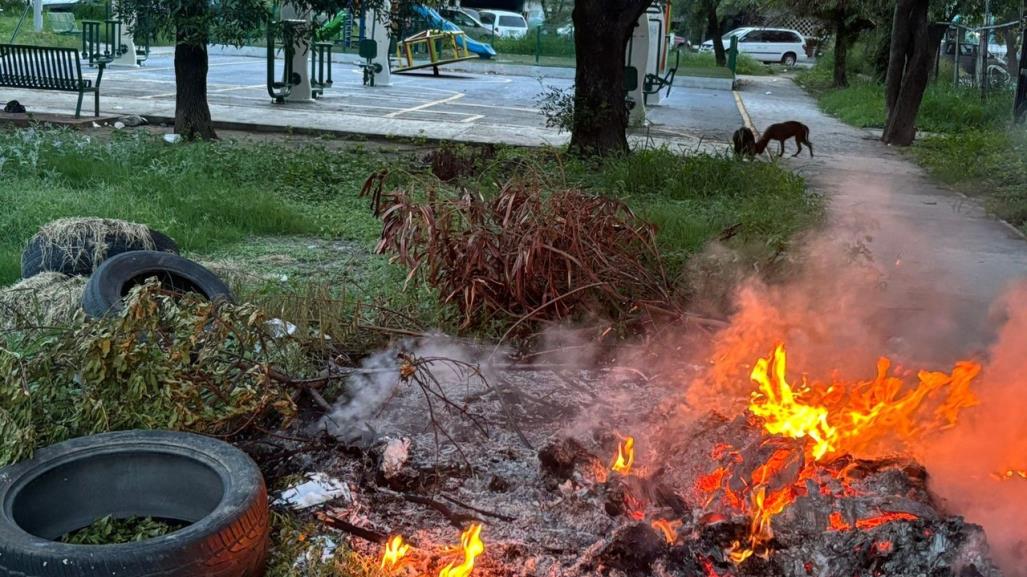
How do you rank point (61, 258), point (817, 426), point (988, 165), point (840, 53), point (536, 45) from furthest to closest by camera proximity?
point (536, 45)
point (840, 53)
point (988, 165)
point (61, 258)
point (817, 426)

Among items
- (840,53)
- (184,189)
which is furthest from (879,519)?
(840,53)

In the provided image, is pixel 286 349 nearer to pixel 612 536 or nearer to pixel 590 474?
pixel 590 474

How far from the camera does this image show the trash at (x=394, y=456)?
4.17 metres

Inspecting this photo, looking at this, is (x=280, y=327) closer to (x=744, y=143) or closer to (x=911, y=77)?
(x=744, y=143)

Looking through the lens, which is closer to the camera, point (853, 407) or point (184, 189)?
point (853, 407)

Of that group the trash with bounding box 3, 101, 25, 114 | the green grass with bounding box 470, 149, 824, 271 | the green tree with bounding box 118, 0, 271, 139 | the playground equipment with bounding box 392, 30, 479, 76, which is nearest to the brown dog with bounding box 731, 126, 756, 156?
the green grass with bounding box 470, 149, 824, 271

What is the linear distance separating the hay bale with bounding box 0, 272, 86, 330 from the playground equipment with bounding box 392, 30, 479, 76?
893 inches

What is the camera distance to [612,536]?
3512mm

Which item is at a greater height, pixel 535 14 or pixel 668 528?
pixel 535 14

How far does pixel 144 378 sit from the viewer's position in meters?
4.04

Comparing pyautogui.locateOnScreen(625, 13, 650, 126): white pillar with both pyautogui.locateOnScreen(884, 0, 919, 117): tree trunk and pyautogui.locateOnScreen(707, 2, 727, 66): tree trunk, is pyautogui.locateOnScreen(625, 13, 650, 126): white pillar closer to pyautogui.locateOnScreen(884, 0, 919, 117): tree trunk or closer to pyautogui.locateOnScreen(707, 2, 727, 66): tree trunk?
pyautogui.locateOnScreen(884, 0, 919, 117): tree trunk

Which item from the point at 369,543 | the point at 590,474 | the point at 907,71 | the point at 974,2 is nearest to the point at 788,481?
the point at 590,474

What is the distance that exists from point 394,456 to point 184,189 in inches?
239

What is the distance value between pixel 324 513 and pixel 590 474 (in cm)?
110
